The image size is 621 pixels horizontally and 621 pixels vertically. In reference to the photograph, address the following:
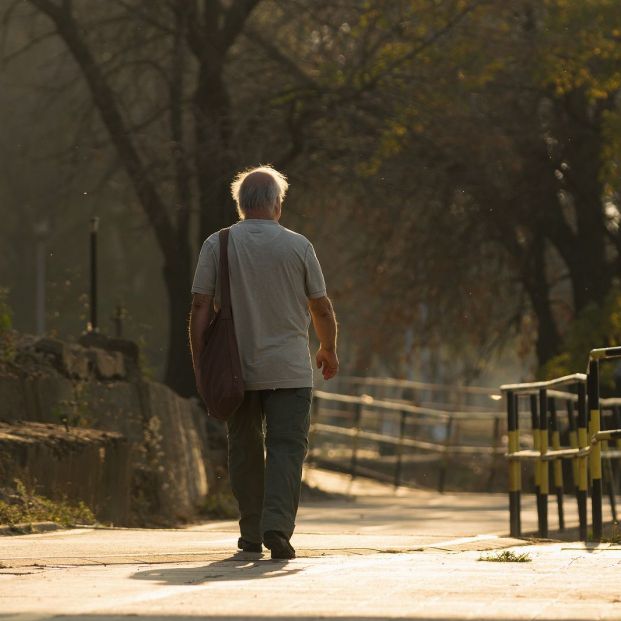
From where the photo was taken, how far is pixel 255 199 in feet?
26.9

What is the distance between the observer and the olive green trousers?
25.9ft

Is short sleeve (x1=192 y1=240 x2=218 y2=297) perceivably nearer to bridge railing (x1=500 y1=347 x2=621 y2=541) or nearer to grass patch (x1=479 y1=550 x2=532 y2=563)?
grass patch (x1=479 y1=550 x2=532 y2=563)

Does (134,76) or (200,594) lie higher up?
(134,76)

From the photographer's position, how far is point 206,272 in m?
8.15

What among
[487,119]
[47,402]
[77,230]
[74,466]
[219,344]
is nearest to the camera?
[219,344]

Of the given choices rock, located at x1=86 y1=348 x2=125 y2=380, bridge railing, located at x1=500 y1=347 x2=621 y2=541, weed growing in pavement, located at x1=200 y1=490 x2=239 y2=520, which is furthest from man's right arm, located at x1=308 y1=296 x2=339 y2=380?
weed growing in pavement, located at x1=200 y1=490 x2=239 y2=520

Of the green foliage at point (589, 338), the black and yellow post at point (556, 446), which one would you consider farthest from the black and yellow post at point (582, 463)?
the green foliage at point (589, 338)

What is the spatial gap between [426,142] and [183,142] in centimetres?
283

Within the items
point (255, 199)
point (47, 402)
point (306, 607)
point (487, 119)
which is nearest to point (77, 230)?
point (487, 119)

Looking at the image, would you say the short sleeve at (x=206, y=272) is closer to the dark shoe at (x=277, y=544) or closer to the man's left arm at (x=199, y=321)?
the man's left arm at (x=199, y=321)

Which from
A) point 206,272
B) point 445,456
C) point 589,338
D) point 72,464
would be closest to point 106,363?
point 72,464

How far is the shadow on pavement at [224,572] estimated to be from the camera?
22.4ft

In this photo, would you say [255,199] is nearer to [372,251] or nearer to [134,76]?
[134,76]

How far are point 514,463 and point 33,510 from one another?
336 cm
